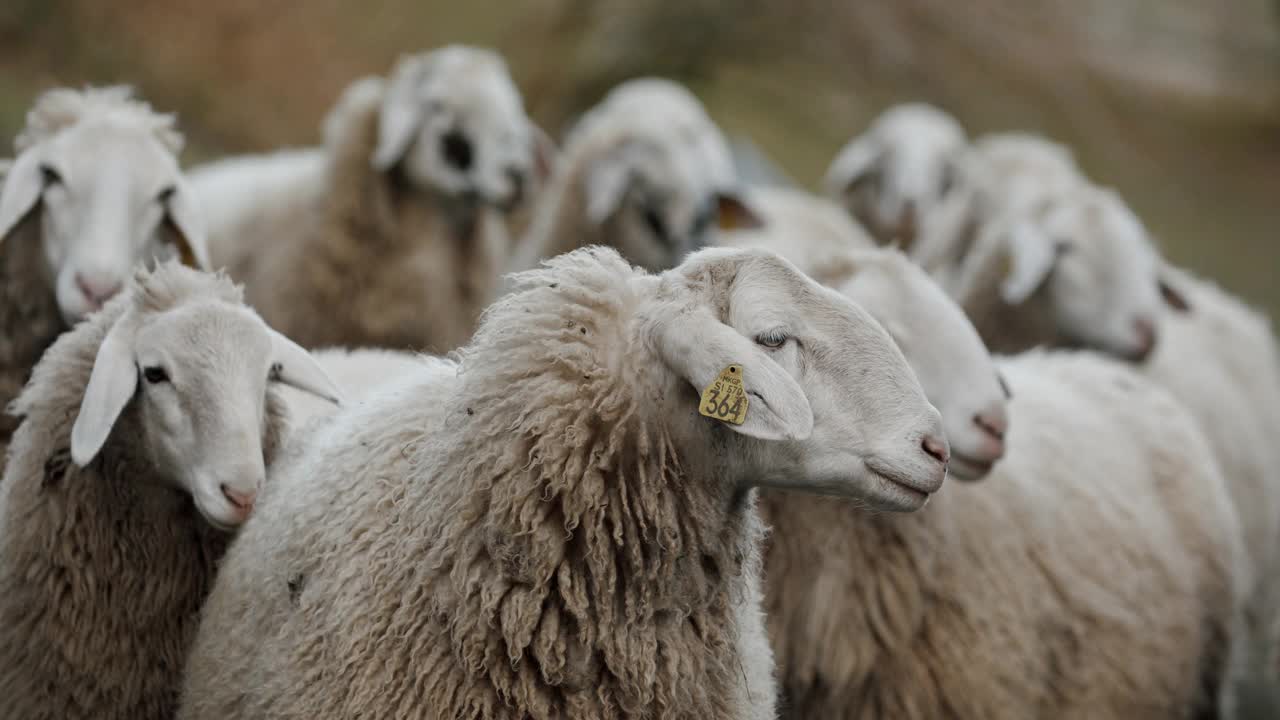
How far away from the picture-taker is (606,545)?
8.40 ft

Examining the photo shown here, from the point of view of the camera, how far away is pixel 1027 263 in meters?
5.11

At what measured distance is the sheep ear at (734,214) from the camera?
6.59m

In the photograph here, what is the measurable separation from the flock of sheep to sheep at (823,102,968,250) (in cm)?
227

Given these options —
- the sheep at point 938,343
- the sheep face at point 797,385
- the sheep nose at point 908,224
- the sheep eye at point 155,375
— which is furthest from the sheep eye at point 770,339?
the sheep nose at point 908,224

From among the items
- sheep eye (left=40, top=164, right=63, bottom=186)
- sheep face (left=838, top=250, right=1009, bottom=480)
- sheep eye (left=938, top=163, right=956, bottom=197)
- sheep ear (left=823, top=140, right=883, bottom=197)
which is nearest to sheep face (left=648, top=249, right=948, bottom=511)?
sheep face (left=838, top=250, right=1009, bottom=480)

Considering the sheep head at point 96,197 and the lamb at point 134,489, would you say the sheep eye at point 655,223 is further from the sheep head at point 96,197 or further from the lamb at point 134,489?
the lamb at point 134,489

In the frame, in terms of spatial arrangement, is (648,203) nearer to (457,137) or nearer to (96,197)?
(457,137)

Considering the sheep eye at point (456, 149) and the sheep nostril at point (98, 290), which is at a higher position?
the sheep eye at point (456, 149)

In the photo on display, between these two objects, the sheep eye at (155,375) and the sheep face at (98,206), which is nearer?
the sheep eye at (155,375)

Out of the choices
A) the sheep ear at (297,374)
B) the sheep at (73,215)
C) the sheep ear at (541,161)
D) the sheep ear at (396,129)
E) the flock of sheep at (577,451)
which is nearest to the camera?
the flock of sheep at (577,451)

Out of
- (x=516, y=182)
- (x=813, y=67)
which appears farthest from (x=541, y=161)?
(x=813, y=67)

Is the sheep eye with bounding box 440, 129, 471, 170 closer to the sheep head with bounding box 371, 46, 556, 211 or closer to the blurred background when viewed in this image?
the sheep head with bounding box 371, 46, 556, 211

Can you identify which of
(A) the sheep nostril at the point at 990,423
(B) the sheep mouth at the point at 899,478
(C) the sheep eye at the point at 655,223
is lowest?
(B) the sheep mouth at the point at 899,478

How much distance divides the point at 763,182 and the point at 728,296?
8.32 metres
